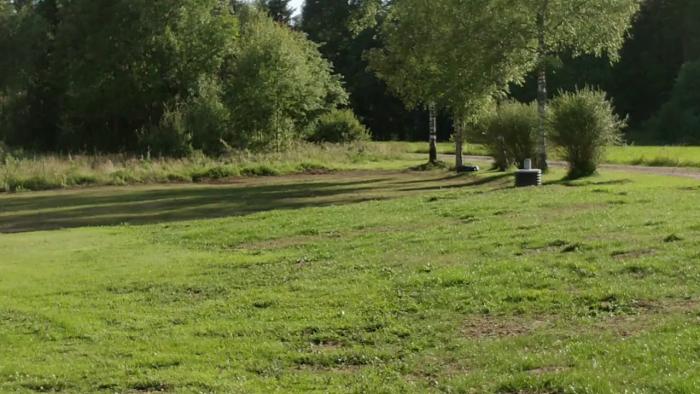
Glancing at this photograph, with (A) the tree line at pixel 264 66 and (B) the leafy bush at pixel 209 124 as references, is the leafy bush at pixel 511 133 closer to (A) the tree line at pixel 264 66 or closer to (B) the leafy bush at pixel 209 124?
(A) the tree line at pixel 264 66

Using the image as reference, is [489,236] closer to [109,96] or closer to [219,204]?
[219,204]

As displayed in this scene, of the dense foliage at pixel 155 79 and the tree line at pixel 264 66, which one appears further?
the dense foliage at pixel 155 79

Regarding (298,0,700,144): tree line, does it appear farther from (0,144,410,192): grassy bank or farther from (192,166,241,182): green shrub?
(192,166,241,182): green shrub

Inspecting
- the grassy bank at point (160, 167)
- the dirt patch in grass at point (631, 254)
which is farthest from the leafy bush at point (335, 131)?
the dirt patch in grass at point (631, 254)

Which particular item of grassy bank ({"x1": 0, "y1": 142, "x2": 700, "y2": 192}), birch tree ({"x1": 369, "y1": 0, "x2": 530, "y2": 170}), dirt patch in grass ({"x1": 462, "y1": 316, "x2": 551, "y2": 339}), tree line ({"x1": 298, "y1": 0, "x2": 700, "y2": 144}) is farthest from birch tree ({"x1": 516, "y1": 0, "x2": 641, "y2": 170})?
Result: tree line ({"x1": 298, "y1": 0, "x2": 700, "y2": 144})

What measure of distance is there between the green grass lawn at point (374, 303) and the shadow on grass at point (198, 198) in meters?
5.47

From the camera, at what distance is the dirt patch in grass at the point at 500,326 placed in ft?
28.3

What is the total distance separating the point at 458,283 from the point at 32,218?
758 inches

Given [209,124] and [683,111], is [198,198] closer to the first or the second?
[209,124]

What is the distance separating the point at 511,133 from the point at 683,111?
145 ft

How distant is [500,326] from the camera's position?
8.95 m

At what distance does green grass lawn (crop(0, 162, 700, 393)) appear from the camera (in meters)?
7.43

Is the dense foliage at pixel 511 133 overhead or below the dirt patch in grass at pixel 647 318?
overhead

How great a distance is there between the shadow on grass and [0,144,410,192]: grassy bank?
259cm
